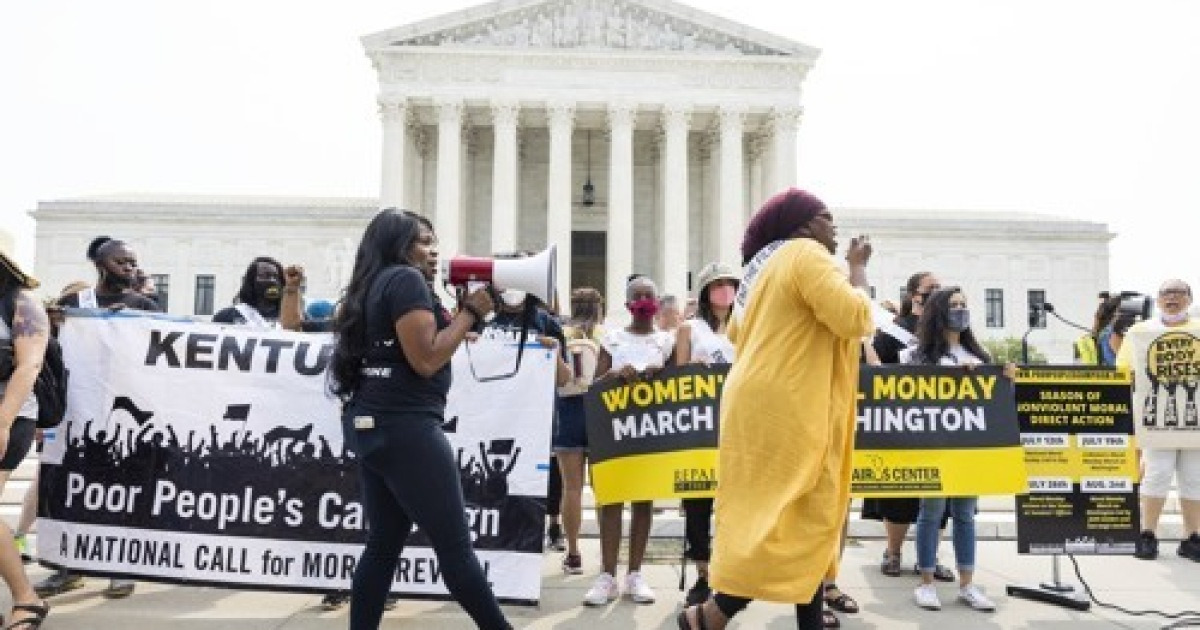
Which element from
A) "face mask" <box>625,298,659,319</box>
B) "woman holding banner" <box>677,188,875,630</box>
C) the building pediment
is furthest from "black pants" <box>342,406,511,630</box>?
the building pediment

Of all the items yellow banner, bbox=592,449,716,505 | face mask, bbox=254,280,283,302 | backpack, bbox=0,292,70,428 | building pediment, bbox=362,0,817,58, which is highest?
building pediment, bbox=362,0,817,58

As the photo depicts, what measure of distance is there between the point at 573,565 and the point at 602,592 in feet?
3.56

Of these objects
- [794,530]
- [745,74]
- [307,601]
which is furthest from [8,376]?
[745,74]

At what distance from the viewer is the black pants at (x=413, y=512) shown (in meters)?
3.63

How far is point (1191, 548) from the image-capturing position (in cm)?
767

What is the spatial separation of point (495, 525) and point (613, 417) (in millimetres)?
1168

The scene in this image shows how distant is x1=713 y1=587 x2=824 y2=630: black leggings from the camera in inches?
147

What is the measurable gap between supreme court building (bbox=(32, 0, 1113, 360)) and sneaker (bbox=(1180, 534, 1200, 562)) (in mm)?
34404

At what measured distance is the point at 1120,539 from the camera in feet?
20.3

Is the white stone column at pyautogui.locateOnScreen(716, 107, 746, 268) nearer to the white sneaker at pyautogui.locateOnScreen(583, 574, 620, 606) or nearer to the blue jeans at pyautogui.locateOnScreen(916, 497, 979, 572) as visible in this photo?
the blue jeans at pyautogui.locateOnScreen(916, 497, 979, 572)

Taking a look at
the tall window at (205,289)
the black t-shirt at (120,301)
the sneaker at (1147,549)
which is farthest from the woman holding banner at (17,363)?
the tall window at (205,289)

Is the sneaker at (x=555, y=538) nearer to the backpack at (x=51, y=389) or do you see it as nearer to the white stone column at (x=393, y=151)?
the backpack at (x=51, y=389)

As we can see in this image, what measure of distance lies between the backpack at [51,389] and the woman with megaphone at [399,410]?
2.25 m

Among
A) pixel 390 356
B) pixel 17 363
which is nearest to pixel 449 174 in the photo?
pixel 17 363
